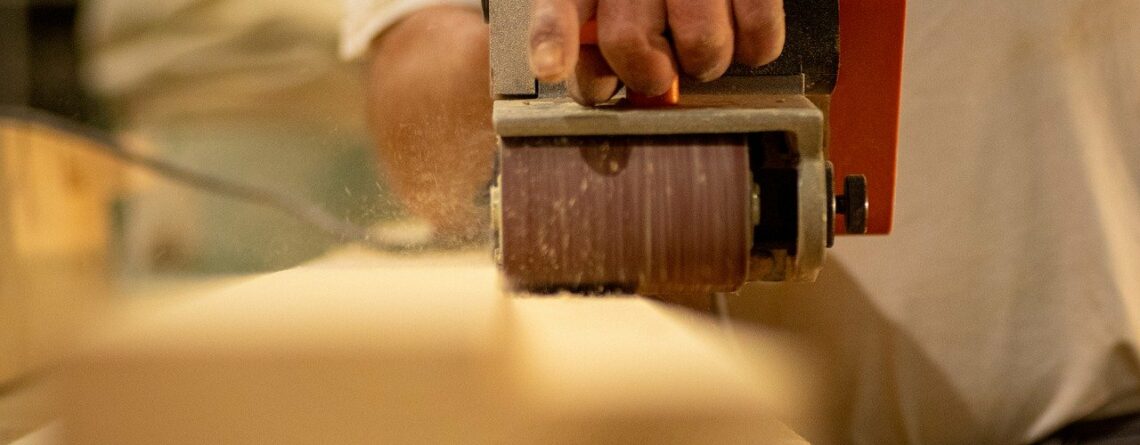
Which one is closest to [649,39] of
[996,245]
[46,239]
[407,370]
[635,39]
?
[635,39]

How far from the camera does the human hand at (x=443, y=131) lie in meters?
0.75

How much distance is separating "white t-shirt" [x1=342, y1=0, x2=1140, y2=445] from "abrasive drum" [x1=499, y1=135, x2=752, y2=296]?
1.86ft

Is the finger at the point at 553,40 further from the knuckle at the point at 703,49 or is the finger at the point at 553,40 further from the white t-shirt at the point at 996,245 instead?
the white t-shirt at the point at 996,245

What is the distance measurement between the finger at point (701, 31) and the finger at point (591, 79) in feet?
0.14

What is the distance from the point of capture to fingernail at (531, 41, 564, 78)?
45 cm

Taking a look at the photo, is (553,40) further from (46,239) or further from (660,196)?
(46,239)

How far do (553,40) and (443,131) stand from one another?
1.09ft

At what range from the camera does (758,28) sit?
1.62ft

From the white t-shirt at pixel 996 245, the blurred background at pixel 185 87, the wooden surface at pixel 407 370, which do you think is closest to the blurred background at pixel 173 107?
the blurred background at pixel 185 87

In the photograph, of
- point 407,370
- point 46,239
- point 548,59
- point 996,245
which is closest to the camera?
point 548,59

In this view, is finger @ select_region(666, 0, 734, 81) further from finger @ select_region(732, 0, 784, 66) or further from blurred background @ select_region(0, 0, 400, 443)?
blurred background @ select_region(0, 0, 400, 443)

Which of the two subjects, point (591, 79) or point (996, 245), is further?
point (996, 245)

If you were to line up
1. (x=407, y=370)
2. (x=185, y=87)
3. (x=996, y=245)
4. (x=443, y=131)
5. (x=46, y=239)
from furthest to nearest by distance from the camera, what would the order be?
(x=185, y=87) → (x=46, y=239) → (x=996, y=245) → (x=407, y=370) → (x=443, y=131)

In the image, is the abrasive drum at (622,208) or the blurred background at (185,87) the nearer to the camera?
the abrasive drum at (622,208)
